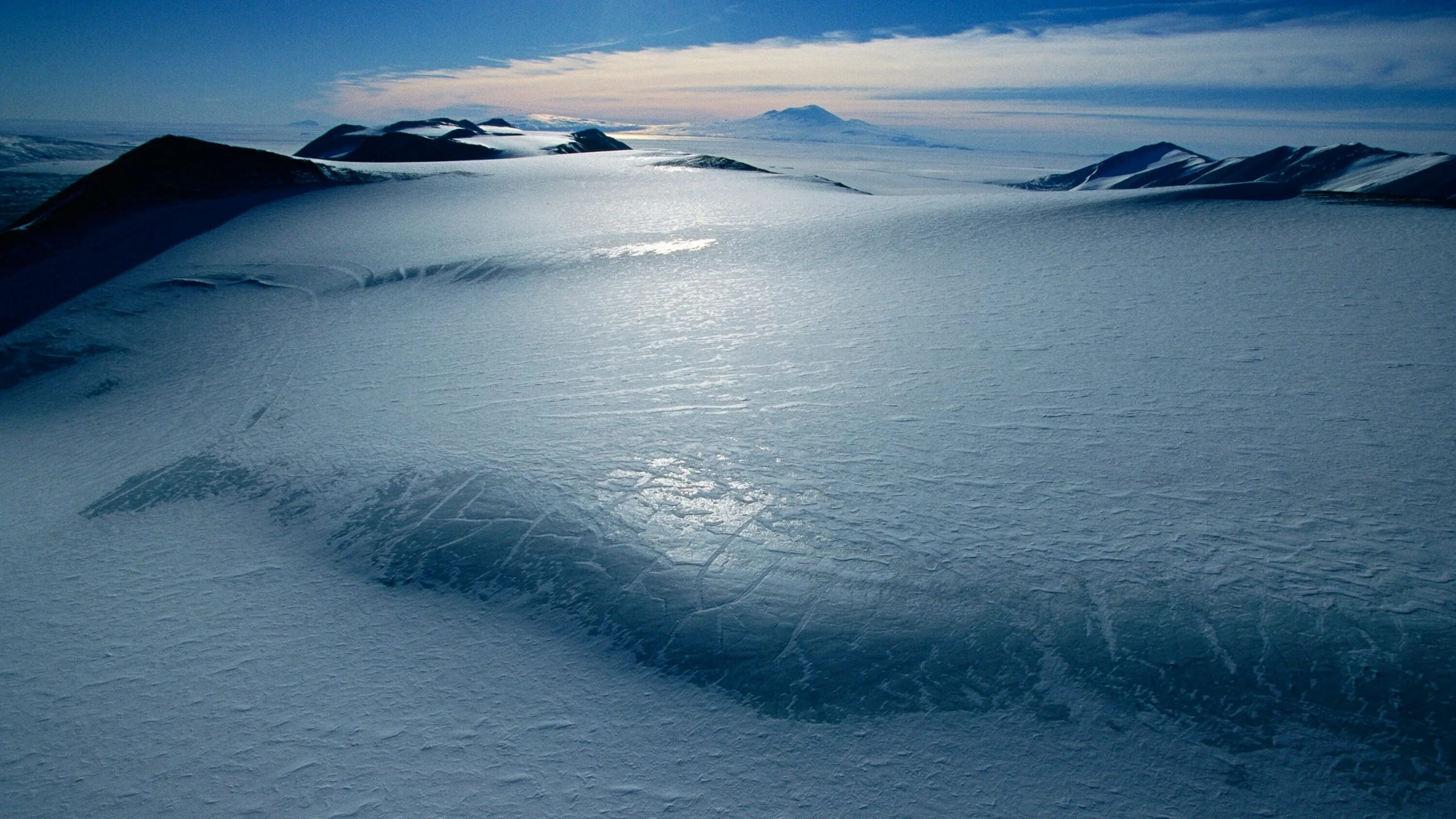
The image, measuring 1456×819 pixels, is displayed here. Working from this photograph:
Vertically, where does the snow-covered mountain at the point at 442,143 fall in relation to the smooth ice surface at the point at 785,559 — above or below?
above

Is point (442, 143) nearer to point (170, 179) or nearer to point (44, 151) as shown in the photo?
point (170, 179)

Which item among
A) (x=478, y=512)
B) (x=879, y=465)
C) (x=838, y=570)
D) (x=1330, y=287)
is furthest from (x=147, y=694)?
(x=1330, y=287)

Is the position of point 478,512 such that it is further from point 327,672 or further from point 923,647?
point 923,647

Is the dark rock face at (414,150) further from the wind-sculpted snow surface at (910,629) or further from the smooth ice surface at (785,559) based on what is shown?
the wind-sculpted snow surface at (910,629)

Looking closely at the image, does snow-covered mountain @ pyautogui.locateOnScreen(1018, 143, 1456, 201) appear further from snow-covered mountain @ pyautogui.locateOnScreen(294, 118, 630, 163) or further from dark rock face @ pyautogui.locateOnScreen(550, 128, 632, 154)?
snow-covered mountain @ pyautogui.locateOnScreen(294, 118, 630, 163)

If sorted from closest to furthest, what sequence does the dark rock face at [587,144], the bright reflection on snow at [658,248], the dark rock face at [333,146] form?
the bright reflection on snow at [658,248] < the dark rock face at [587,144] < the dark rock face at [333,146]

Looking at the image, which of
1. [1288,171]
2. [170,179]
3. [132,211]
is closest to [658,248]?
[132,211]

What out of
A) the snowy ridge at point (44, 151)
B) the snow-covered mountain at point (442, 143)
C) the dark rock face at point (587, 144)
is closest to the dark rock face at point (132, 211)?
the snow-covered mountain at point (442, 143)
